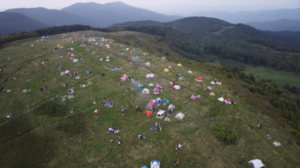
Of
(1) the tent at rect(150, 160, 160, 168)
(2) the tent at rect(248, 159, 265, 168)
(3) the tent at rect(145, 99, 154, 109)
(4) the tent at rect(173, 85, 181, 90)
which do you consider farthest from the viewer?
(4) the tent at rect(173, 85, 181, 90)

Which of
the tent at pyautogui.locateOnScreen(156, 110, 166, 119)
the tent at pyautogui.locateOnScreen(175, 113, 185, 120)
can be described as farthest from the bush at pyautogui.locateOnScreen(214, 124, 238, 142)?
the tent at pyautogui.locateOnScreen(156, 110, 166, 119)

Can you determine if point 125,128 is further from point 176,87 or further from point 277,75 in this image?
point 277,75

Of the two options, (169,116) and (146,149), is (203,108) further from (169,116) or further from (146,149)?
(146,149)

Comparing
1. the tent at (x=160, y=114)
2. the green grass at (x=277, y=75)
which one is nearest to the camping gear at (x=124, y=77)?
the tent at (x=160, y=114)

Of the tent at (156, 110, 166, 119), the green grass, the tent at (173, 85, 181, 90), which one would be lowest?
the green grass

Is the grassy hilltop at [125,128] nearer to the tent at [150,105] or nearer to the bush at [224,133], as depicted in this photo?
the bush at [224,133]

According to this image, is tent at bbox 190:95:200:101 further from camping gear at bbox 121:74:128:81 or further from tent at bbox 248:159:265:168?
camping gear at bbox 121:74:128:81
